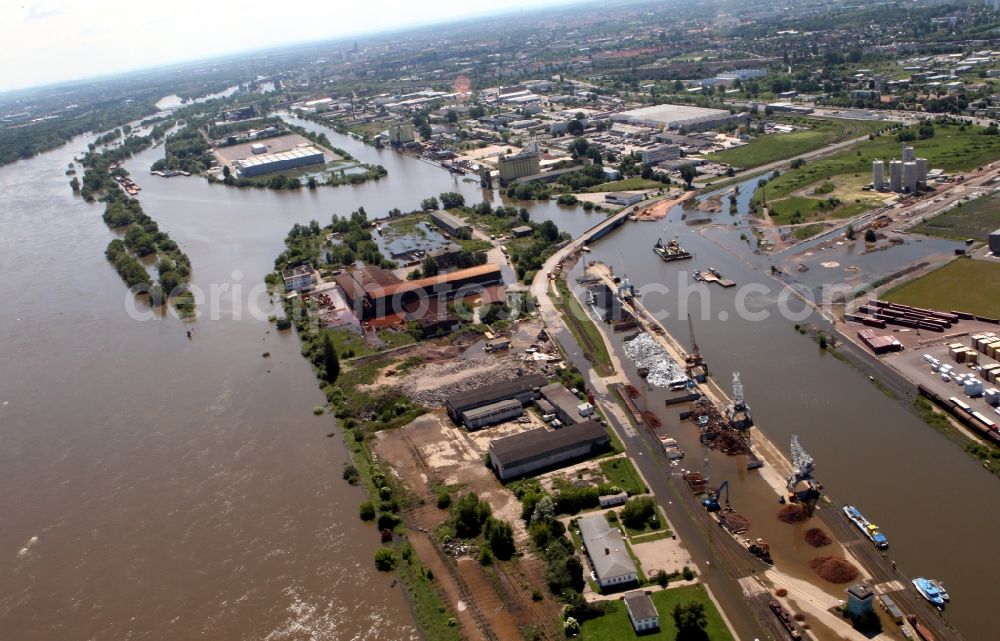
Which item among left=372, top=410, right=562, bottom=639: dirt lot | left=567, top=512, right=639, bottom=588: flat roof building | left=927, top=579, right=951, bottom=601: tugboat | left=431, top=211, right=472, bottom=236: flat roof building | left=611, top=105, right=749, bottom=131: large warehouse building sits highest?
left=611, top=105, right=749, bottom=131: large warehouse building

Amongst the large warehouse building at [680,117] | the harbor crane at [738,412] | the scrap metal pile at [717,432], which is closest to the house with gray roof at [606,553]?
the scrap metal pile at [717,432]

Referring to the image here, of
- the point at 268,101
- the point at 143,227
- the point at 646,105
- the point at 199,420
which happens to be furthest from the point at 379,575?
the point at 268,101

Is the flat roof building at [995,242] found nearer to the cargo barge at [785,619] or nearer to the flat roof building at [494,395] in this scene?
the flat roof building at [494,395]

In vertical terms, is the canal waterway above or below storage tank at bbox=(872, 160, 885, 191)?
below

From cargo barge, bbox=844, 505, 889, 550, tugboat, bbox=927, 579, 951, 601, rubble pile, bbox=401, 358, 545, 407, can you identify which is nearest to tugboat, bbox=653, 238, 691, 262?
rubble pile, bbox=401, 358, 545, 407

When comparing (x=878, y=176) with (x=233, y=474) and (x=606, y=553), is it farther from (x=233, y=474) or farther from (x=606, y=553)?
(x=233, y=474)

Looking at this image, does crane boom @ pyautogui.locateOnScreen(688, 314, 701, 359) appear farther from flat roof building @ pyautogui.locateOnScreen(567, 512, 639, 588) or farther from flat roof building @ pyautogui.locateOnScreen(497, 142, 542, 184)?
flat roof building @ pyautogui.locateOnScreen(497, 142, 542, 184)

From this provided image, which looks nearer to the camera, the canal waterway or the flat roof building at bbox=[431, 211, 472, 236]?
the canal waterway
